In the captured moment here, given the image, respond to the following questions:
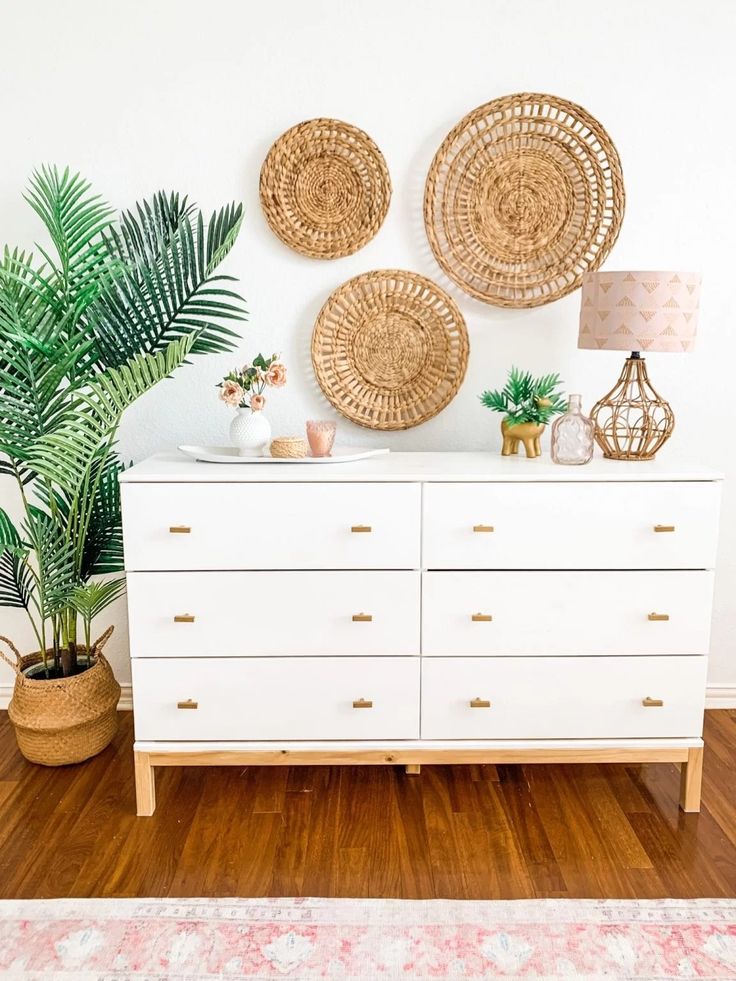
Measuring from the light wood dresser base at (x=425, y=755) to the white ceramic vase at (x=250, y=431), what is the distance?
2.57 feet

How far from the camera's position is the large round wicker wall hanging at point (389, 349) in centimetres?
239

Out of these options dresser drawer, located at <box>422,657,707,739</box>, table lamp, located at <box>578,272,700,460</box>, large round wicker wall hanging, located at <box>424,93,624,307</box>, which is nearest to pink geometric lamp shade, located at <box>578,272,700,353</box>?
table lamp, located at <box>578,272,700,460</box>

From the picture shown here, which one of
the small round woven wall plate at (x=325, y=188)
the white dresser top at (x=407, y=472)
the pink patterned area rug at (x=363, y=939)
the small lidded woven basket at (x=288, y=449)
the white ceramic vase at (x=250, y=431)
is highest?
the small round woven wall plate at (x=325, y=188)

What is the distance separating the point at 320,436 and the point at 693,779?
1.31 meters

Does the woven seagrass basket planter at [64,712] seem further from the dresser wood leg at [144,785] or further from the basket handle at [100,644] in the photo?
the dresser wood leg at [144,785]

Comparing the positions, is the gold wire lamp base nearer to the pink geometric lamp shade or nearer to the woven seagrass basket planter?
the pink geometric lamp shade

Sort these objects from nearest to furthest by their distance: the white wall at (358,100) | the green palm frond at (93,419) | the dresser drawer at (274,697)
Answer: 1. the green palm frond at (93,419)
2. the dresser drawer at (274,697)
3. the white wall at (358,100)

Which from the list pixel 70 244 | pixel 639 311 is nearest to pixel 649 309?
pixel 639 311

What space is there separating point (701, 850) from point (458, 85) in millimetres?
2169

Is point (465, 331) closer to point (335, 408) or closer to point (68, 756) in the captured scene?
point (335, 408)

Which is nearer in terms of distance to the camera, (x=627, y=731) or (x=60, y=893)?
(x=60, y=893)

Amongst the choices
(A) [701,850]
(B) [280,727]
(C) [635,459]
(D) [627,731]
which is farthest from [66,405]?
(A) [701,850]

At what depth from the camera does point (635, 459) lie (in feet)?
7.10

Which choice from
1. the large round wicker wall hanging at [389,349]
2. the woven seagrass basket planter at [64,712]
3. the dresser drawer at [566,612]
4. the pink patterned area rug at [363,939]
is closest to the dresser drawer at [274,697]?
the dresser drawer at [566,612]
